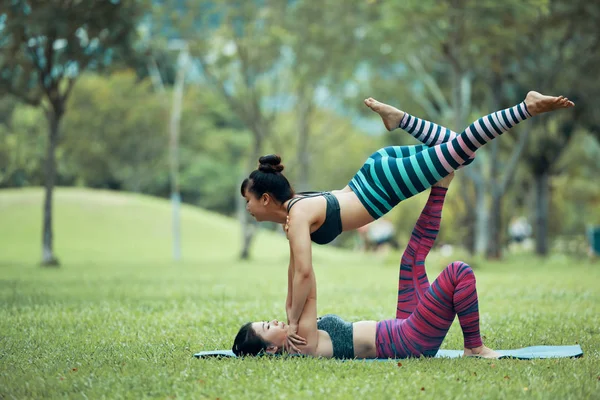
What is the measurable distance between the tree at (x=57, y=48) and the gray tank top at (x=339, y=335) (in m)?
14.7

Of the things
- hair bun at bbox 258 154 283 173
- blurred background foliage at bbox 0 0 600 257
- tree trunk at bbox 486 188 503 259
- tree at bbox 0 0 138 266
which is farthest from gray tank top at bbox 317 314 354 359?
tree trunk at bbox 486 188 503 259

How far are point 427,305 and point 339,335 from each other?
74 centimetres

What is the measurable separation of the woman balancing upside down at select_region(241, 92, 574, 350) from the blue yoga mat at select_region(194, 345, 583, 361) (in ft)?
2.23

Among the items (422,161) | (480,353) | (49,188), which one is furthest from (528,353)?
(49,188)

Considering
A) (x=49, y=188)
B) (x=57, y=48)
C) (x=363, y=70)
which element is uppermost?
(x=363, y=70)

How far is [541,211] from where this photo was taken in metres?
28.1

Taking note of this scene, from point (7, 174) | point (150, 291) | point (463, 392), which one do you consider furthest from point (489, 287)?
point (7, 174)

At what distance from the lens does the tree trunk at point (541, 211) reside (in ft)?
92.2

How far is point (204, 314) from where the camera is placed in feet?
30.9

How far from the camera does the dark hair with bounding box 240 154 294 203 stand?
5961 mm

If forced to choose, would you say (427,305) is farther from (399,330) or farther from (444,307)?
(399,330)

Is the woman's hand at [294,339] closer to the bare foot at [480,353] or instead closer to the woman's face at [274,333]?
the woman's face at [274,333]

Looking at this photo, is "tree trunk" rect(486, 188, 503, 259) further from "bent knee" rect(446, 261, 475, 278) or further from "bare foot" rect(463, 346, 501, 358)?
"bent knee" rect(446, 261, 475, 278)

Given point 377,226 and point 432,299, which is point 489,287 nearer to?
point 432,299
